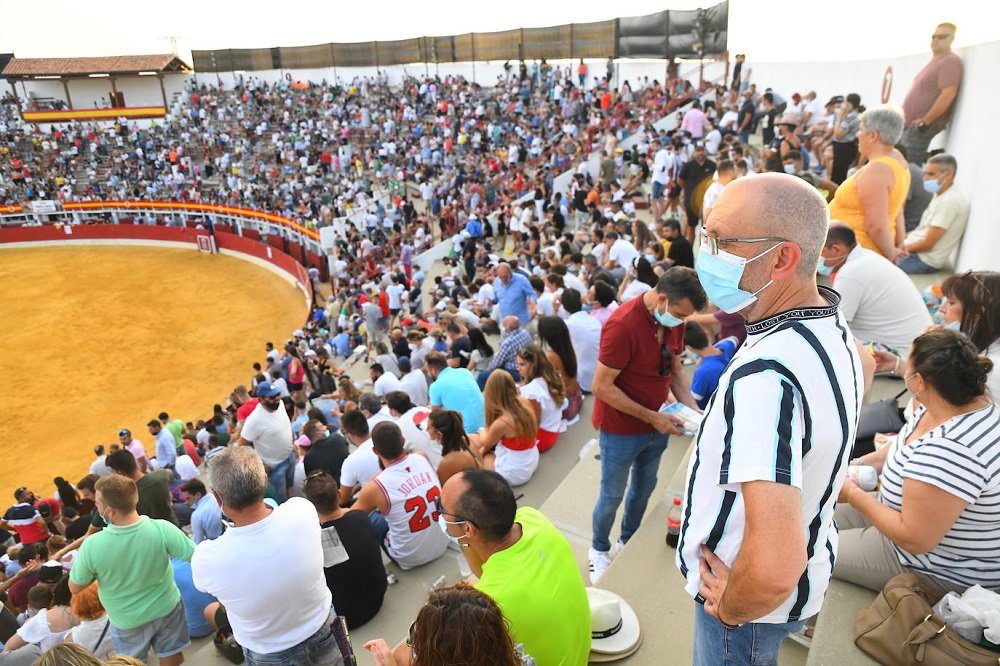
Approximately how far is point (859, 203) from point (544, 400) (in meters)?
2.84

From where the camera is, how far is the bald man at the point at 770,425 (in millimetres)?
1386

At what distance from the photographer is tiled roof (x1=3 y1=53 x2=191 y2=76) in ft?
131

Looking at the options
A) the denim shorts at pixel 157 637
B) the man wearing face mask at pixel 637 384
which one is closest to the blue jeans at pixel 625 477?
the man wearing face mask at pixel 637 384

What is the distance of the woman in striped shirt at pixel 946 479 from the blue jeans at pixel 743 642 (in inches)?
32.0

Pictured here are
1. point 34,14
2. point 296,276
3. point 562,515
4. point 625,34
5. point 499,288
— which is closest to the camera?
point 562,515

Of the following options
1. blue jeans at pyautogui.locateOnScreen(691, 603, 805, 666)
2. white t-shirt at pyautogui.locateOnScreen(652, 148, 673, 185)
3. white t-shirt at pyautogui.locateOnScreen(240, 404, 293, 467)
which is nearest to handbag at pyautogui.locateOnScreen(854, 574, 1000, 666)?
blue jeans at pyautogui.locateOnScreen(691, 603, 805, 666)

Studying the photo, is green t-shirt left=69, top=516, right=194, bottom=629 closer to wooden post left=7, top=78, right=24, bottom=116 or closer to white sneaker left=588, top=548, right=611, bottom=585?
white sneaker left=588, top=548, right=611, bottom=585

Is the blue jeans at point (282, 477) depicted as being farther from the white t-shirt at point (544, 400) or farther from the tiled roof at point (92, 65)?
the tiled roof at point (92, 65)

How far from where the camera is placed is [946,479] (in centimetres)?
218

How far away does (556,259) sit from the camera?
11.7 metres

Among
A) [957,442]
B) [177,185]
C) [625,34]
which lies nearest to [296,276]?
[177,185]

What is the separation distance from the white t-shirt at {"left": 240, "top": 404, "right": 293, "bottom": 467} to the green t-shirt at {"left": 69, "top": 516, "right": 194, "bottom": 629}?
9.37 feet

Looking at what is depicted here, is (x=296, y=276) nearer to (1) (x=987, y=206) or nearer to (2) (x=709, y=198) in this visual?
(2) (x=709, y=198)

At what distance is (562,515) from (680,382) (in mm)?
1440
